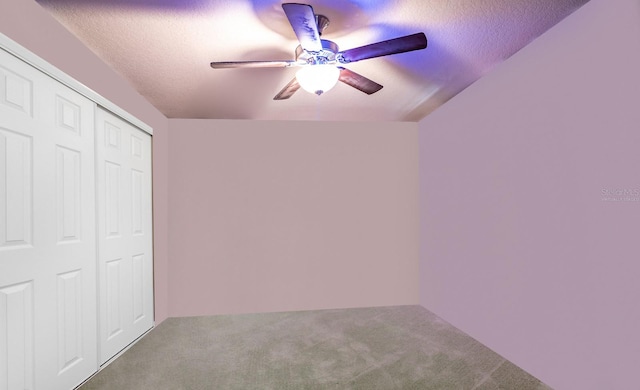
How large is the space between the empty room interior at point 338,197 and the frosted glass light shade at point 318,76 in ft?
0.21

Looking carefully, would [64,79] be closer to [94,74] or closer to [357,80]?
[94,74]

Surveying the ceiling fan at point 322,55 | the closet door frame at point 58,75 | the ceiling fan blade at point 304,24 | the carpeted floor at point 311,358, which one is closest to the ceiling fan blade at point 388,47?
the ceiling fan at point 322,55

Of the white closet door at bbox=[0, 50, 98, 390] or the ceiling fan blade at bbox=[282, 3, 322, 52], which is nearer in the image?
the ceiling fan blade at bbox=[282, 3, 322, 52]

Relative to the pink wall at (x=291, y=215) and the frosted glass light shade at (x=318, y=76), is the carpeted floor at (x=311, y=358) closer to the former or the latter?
the pink wall at (x=291, y=215)

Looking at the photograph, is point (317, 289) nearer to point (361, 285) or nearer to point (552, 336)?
point (361, 285)

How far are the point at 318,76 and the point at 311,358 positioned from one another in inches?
87.5

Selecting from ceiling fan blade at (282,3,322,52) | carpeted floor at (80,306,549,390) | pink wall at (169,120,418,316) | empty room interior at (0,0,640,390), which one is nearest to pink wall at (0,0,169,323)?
empty room interior at (0,0,640,390)

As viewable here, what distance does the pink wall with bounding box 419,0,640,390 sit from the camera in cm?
172

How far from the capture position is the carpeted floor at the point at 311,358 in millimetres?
2299

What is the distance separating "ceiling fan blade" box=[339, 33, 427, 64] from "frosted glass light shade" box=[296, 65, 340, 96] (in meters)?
0.10

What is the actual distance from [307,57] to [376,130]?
2236 mm

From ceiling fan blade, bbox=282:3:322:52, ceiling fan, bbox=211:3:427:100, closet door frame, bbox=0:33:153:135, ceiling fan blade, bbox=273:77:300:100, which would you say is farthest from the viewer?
ceiling fan blade, bbox=273:77:300:100

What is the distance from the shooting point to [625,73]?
1.72 meters

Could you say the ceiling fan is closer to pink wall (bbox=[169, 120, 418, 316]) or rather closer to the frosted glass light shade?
the frosted glass light shade
